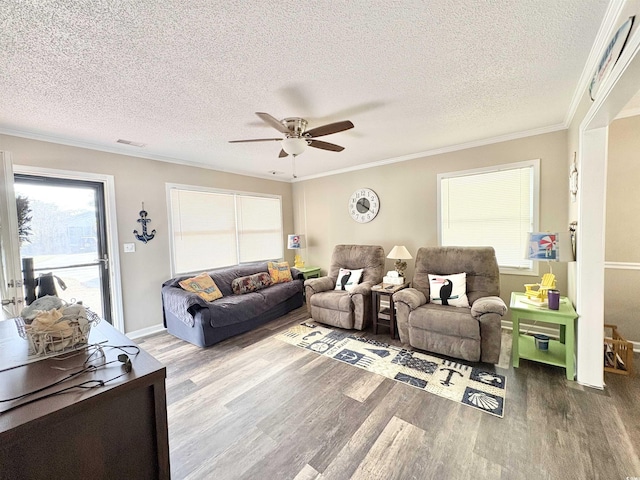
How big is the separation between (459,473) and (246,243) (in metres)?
4.32

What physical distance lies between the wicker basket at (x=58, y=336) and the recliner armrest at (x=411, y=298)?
2.69 metres

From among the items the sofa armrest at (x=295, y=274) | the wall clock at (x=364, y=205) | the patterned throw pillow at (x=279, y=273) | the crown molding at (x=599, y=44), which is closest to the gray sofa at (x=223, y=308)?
the patterned throw pillow at (x=279, y=273)

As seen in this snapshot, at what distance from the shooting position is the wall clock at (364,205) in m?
4.65

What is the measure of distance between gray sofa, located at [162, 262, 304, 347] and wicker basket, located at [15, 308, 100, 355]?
6.54 feet

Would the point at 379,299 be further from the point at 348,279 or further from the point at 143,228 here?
the point at 143,228

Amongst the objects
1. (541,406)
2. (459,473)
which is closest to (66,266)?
(459,473)

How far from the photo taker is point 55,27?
1.42 meters

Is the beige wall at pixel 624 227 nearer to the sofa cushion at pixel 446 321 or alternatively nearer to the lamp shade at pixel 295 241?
the sofa cushion at pixel 446 321

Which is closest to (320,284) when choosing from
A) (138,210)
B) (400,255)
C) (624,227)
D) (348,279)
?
(348,279)

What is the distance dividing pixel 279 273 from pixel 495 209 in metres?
3.40

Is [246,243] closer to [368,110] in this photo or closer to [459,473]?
[368,110]

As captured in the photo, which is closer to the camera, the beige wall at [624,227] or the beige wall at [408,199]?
the beige wall at [624,227]

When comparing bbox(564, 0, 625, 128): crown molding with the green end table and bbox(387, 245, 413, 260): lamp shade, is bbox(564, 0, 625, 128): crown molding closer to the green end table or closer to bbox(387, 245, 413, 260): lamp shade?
the green end table

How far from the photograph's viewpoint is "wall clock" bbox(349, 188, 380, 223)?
4648mm
